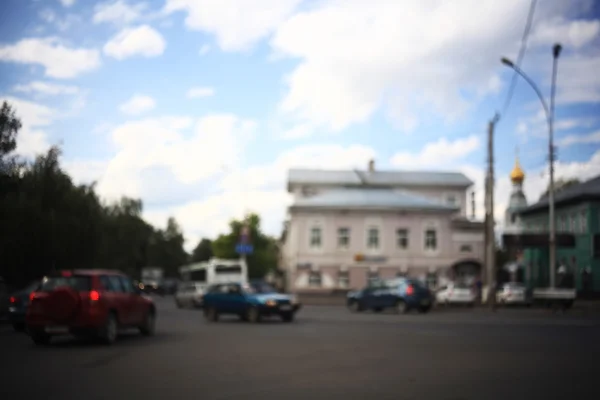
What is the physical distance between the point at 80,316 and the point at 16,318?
246 inches

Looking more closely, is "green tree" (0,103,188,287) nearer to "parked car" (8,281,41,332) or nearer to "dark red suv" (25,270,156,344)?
"parked car" (8,281,41,332)

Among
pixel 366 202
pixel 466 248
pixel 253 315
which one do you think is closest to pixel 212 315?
pixel 253 315

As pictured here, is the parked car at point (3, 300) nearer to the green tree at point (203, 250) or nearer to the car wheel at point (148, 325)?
the car wheel at point (148, 325)

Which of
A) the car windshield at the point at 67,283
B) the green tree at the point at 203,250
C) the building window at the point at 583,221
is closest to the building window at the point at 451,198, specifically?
the building window at the point at 583,221

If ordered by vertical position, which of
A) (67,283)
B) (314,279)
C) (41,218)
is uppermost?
(41,218)

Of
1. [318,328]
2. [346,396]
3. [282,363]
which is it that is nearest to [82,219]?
[318,328]

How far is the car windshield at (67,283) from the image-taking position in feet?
53.7

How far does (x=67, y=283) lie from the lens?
16.4m

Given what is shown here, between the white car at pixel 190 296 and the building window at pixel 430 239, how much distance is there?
78.8 feet

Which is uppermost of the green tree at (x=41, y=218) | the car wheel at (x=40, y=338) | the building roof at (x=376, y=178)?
the building roof at (x=376, y=178)

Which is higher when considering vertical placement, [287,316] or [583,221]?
[583,221]

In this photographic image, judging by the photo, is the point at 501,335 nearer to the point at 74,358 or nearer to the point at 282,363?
the point at 282,363

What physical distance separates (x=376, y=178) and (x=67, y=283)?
69096 mm

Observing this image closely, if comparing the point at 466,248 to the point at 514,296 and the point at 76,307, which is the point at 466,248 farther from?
the point at 76,307
